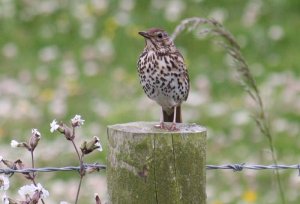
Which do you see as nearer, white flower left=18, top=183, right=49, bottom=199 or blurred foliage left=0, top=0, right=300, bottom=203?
white flower left=18, top=183, right=49, bottom=199

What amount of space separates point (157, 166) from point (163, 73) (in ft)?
5.92

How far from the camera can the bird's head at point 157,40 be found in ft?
19.2

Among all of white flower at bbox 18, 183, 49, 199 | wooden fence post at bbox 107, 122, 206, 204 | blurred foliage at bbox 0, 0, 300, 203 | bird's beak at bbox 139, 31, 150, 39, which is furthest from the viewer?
blurred foliage at bbox 0, 0, 300, 203

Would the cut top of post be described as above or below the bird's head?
below

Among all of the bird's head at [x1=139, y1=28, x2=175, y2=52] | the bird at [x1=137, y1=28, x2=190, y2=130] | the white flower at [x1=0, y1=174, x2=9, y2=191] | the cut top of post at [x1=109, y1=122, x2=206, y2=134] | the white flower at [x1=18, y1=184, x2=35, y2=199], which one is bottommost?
the white flower at [x1=18, y1=184, x2=35, y2=199]

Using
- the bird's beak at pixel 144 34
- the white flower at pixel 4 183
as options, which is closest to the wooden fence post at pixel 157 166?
the white flower at pixel 4 183

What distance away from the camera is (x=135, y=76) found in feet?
43.6

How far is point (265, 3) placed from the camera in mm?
14609

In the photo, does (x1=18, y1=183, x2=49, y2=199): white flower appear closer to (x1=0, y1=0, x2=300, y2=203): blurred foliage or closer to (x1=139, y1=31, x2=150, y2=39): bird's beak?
(x1=139, y1=31, x2=150, y2=39): bird's beak

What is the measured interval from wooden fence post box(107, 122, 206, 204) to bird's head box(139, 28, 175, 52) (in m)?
1.79

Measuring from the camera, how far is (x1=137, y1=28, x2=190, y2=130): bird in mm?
5824

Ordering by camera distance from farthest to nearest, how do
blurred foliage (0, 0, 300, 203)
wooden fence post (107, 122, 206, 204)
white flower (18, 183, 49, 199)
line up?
1. blurred foliage (0, 0, 300, 203)
2. wooden fence post (107, 122, 206, 204)
3. white flower (18, 183, 49, 199)

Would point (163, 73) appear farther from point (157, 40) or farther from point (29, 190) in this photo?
point (29, 190)

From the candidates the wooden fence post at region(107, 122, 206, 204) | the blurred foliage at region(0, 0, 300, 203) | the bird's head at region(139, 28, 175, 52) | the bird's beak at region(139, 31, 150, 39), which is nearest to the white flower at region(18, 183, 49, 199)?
the wooden fence post at region(107, 122, 206, 204)
